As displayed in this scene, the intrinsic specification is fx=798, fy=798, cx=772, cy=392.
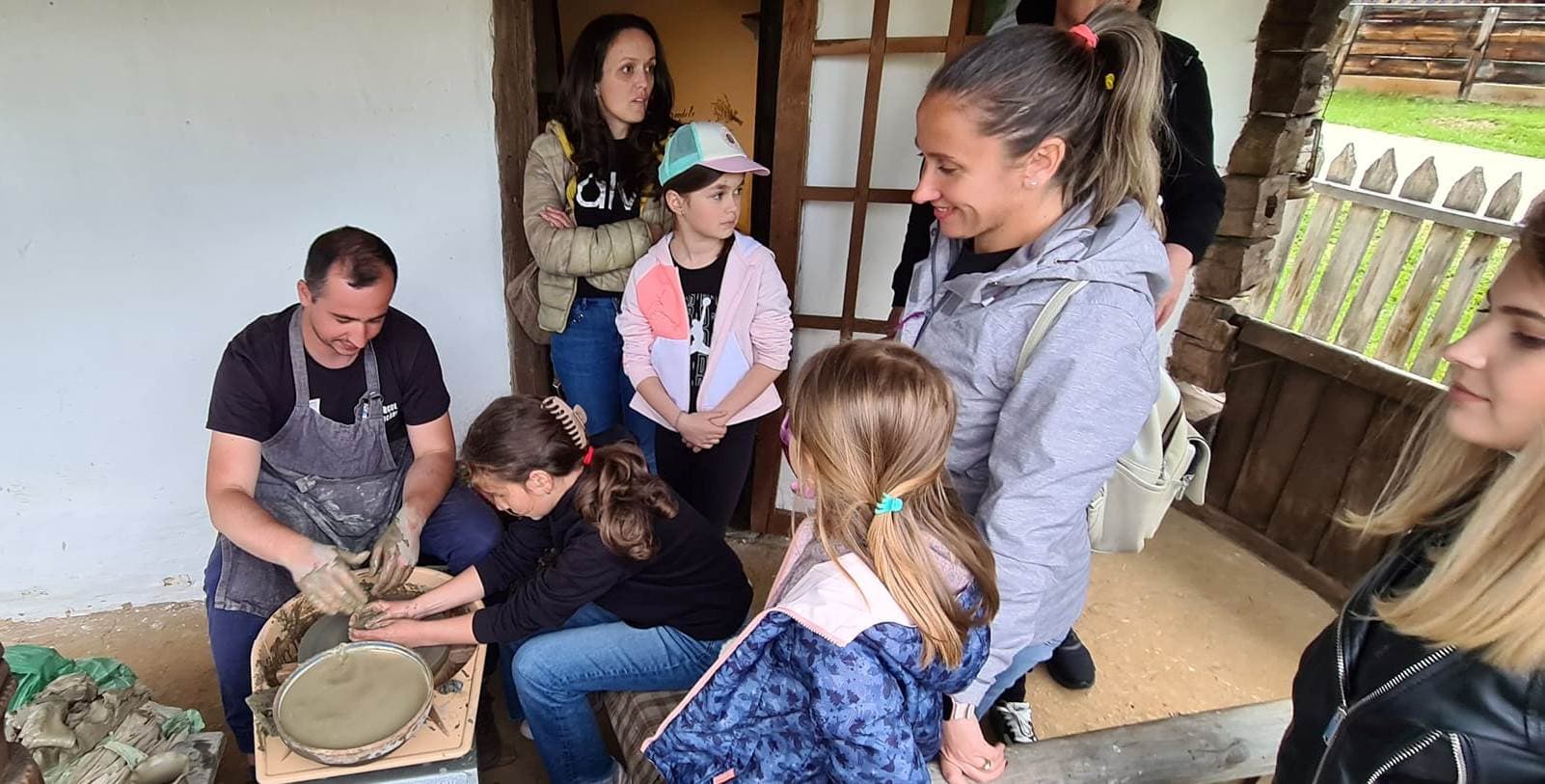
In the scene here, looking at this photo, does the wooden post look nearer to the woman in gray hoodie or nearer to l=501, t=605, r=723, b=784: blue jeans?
the woman in gray hoodie

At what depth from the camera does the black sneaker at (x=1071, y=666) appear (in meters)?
2.51

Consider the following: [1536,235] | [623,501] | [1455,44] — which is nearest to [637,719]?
[623,501]

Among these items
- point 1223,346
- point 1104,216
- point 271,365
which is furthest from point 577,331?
point 1223,346

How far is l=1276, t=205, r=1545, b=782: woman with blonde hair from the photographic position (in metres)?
0.82

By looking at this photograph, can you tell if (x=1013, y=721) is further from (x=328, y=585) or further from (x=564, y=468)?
(x=328, y=585)

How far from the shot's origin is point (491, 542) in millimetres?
2088

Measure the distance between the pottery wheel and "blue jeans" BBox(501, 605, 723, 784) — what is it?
0.18 meters

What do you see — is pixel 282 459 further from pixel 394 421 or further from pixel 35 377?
pixel 35 377

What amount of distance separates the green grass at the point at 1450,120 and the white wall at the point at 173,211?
267 inches

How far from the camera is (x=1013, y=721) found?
2260 mm

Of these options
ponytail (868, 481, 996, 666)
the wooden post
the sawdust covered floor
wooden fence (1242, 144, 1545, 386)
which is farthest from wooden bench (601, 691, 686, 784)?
the wooden post

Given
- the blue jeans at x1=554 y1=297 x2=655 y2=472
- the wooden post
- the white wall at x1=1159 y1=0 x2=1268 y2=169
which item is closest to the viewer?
the blue jeans at x1=554 y1=297 x2=655 y2=472

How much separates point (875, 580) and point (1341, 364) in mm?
2546

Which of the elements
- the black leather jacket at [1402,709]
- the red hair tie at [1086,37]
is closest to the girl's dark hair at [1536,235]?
the black leather jacket at [1402,709]
